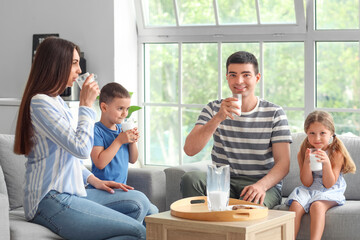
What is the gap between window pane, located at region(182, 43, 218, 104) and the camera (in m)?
4.86

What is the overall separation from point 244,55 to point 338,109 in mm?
1525

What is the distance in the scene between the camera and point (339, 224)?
9.83ft

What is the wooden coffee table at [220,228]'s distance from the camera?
223 cm

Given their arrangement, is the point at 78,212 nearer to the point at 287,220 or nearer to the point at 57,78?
the point at 57,78

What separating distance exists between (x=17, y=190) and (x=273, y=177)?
4.15 feet

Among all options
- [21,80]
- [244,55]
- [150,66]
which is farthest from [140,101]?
[244,55]

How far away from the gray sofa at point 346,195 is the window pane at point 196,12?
1.53 m

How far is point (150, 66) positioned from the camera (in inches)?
204

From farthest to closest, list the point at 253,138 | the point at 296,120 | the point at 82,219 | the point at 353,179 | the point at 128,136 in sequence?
the point at 296,120 < the point at 353,179 < the point at 253,138 < the point at 128,136 < the point at 82,219

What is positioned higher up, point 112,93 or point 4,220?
point 112,93

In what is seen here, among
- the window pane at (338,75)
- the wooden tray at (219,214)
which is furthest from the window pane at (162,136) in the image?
the wooden tray at (219,214)

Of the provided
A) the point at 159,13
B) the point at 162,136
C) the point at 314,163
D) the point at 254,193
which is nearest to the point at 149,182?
the point at 254,193

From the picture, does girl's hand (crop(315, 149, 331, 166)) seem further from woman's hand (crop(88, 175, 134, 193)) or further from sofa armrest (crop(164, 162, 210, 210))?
woman's hand (crop(88, 175, 134, 193))

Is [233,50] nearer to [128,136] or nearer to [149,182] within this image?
[149,182]
